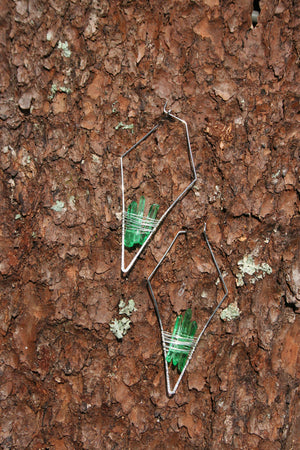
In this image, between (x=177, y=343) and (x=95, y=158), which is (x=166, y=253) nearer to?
(x=177, y=343)

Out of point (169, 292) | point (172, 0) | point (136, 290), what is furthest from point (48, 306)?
point (172, 0)

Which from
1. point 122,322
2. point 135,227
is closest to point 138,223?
point 135,227

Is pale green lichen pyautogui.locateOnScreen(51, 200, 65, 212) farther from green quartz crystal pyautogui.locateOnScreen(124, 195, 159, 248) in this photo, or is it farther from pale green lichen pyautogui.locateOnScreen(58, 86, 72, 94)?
pale green lichen pyautogui.locateOnScreen(58, 86, 72, 94)

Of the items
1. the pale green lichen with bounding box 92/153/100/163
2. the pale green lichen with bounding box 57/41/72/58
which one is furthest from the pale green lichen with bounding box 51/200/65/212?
the pale green lichen with bounding box 57/41/72/58

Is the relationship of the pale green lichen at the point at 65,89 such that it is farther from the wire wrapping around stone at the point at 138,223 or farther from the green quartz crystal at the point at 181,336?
the green quartz crystal at the point at 181,336

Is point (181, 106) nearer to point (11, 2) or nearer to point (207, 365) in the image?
point (11, 2)

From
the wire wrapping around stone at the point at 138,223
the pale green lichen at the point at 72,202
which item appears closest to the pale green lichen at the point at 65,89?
the pale green lichen at the point at 72,202
